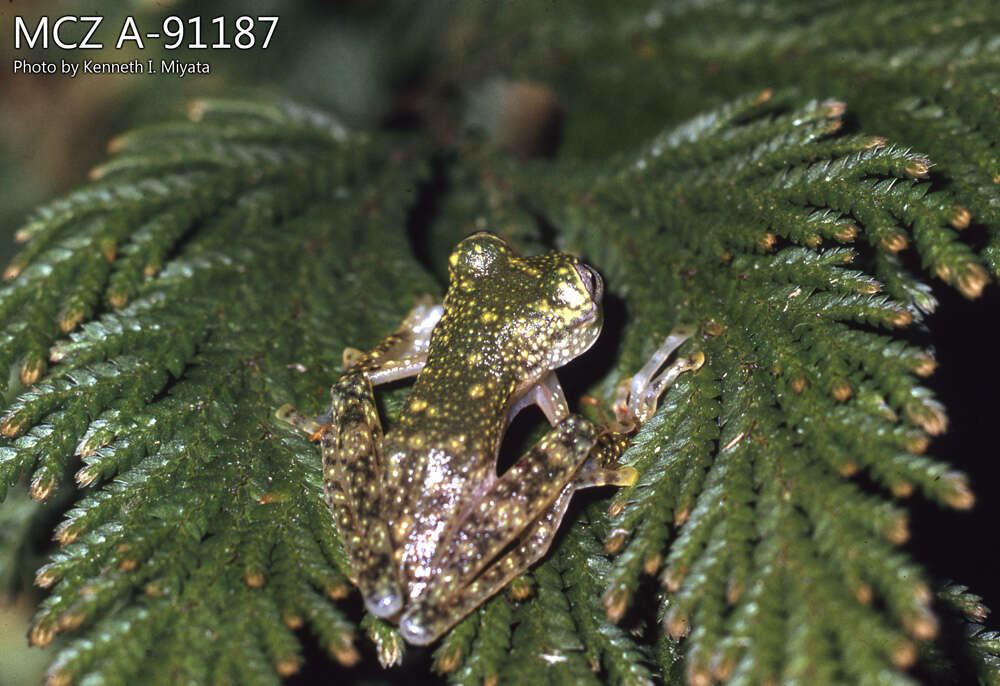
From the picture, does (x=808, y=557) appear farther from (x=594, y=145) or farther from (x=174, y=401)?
(x=594, y=145)

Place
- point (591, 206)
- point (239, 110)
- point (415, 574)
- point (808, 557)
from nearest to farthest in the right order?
point (808, 557) < point (415, 574) < point (591, 206) < point (239, 110)

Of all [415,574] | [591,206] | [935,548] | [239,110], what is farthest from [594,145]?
[415,574]

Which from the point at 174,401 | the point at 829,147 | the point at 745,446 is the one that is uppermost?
the point at 829,147

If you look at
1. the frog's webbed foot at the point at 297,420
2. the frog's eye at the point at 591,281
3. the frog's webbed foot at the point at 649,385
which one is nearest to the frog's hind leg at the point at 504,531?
the frog's webbed foot at the point at 649,385

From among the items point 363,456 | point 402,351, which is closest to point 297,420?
point 363,456

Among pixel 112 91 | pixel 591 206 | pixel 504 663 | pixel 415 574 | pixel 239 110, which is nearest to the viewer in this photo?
pixel 504 663

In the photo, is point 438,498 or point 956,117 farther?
point 956,117

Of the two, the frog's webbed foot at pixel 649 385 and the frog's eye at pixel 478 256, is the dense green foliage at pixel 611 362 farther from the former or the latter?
the frog's eye at pixel 478 256

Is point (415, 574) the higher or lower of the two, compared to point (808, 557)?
lower
